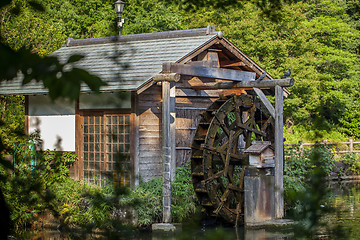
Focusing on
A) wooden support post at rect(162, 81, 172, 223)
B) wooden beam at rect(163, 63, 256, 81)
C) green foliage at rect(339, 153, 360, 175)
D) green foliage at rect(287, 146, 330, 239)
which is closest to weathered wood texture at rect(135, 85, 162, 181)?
wooden beam at rect(163, 63, 256, 81)

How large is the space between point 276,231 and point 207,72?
356 centimetres

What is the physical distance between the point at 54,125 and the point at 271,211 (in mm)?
5326

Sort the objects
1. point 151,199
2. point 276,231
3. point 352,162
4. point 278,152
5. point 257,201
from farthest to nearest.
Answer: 1. point 352,162
2. point 278,152
3. point 257,201
4. point 276,231
5. point 151,199

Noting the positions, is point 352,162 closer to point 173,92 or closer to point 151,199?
point 173,92

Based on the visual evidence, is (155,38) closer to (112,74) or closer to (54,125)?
(54,125)

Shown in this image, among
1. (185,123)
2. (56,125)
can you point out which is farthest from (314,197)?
(56,125)

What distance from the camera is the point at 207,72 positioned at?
42.5 feet

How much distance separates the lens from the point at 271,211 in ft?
39.6

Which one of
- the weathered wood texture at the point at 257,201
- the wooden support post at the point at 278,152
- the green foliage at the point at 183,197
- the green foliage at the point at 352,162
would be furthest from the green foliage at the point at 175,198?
the green foliage at the point at 352,162

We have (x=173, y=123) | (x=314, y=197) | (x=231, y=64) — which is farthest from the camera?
(x=231, y=64)

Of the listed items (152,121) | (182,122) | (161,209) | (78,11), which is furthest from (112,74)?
(78,11)

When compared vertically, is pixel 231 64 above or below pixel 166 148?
above

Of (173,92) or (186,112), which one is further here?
(186,112)

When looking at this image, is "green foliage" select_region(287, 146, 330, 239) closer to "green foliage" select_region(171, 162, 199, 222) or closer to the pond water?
the pond water
